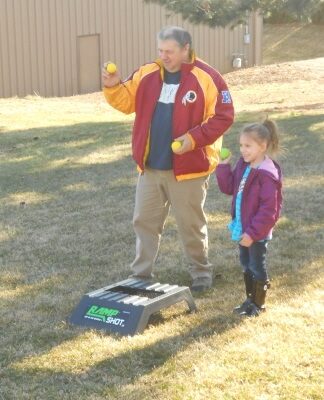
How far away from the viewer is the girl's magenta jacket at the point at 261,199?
448cm

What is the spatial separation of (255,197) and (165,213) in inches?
33.1

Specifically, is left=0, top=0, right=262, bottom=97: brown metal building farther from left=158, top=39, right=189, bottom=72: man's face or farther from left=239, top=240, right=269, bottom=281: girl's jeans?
left=239, top=240, right=269, bottom=281: girl's jeans

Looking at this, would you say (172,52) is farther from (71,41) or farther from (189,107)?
(71,41)

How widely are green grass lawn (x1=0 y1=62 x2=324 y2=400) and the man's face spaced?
5.07 feet

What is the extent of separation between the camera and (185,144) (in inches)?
186

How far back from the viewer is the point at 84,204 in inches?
309

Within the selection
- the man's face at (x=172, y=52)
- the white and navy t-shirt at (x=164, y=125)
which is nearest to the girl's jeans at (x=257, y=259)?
the white and navy t-shirt at (x=164, y=125)

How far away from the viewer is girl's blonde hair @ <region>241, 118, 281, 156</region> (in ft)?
14.9

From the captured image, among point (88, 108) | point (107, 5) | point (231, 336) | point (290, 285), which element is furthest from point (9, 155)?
point (107, 5)

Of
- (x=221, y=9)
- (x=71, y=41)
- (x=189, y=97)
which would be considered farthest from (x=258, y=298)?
(x=71, y=41)

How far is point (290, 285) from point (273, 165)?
111 cm

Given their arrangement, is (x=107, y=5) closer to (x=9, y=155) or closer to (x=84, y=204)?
(x=9, y=155)

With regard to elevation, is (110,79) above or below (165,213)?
above

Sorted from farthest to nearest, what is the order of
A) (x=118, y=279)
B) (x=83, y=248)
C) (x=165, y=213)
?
1. (x=83, y=248)
2. (x=118, y=279)
3. (x=165, y=213)
